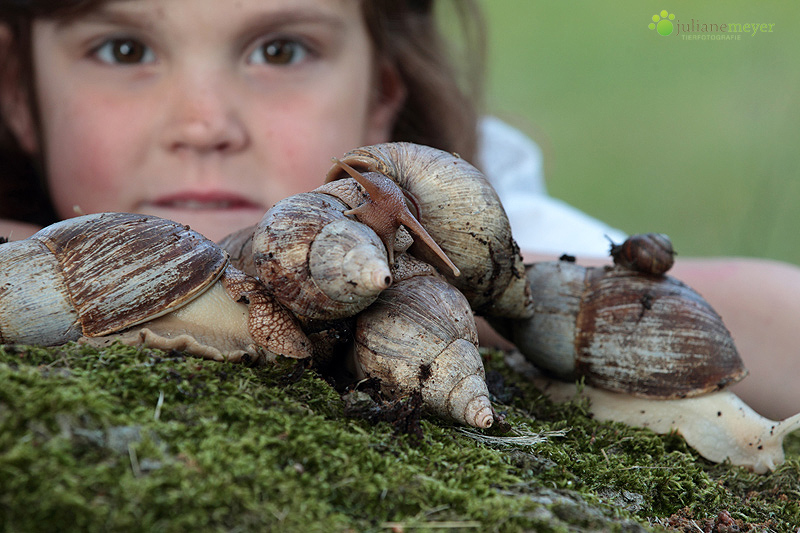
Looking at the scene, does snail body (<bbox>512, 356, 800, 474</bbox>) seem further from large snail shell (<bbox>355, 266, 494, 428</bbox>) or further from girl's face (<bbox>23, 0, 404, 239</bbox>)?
girl's face (<bbox>23, 0, 404, 239</bbox>)

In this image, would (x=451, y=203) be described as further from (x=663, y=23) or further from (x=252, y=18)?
(x=663, y=23)

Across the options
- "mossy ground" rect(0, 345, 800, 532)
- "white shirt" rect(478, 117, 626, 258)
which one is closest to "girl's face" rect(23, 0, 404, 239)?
"white shirt" rect(478, 117, 626, 258)

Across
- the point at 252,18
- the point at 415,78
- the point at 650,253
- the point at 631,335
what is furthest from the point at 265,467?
Answer: the point at 415,78

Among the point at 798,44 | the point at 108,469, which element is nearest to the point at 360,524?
the point at 108,469

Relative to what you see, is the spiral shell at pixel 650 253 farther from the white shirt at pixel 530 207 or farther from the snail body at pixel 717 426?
the white shirt at pixel 530 207

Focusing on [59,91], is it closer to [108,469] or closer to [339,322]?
[339,322]

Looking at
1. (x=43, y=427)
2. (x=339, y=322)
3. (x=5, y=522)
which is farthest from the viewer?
(x=339, y=322)
